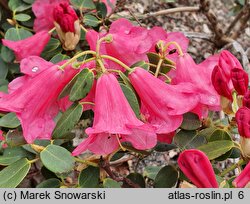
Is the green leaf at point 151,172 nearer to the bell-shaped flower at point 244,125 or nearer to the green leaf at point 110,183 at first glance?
the green leaf at point 110,183

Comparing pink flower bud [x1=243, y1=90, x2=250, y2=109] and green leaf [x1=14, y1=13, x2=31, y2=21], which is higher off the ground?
pink flower bud [x1=243, y1=90, x2=250, y2=109]

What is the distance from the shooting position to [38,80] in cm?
120

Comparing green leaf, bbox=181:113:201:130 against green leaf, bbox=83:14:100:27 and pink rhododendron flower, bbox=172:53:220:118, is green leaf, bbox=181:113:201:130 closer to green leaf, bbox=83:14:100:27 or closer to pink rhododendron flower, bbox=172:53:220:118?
pink rhododendron flower, bbox=172:53:220:118

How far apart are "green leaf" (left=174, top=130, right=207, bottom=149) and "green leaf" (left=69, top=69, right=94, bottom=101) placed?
0.22 m

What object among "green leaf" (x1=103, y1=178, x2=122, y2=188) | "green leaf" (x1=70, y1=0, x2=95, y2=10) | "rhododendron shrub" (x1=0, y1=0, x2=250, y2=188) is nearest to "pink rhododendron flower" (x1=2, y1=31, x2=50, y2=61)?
"green leaf" (x1=70, y1=0, x2=95, y2=10)

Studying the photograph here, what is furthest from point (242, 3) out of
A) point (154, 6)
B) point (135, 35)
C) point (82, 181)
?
point (82, 181)

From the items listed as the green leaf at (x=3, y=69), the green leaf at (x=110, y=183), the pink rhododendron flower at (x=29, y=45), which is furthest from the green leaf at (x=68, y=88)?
the green leaf at (x=3, y=69)

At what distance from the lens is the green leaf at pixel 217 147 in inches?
46.1

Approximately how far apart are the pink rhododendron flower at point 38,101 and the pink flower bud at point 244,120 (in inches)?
13.6

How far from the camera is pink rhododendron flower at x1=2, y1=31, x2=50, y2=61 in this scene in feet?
5.29

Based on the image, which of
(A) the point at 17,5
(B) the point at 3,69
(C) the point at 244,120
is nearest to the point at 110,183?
(C) the point at 244,120

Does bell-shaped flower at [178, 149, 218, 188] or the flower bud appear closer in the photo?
bell-shaped flower at [178, 149, 218, 188]

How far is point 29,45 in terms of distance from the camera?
1613 millimetres
